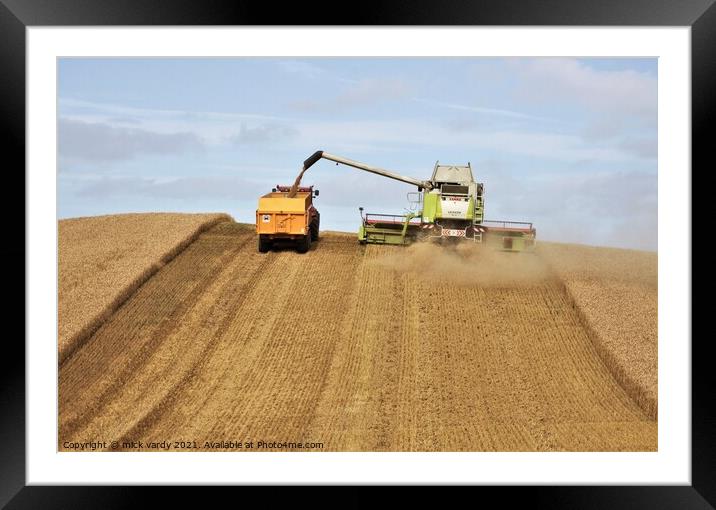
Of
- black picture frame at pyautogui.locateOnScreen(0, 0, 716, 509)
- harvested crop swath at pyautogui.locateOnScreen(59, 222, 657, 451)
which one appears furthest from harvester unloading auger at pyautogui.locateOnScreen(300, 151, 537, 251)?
black picture frame at pyautogui.locateOnScreen(0, 0, 716, 509)

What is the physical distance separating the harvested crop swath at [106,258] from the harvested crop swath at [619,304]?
1141 centimetres

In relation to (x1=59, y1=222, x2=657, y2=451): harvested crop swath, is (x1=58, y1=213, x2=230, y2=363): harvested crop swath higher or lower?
higher

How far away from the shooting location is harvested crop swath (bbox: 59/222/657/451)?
632 inches

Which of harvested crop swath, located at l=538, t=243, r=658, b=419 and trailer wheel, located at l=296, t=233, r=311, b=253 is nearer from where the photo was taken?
harvested crop swath, located at l=538, t=243, r=658, b=419

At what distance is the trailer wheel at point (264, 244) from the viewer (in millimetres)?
25998

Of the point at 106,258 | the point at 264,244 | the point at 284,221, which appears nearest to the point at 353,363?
the point at 284,221

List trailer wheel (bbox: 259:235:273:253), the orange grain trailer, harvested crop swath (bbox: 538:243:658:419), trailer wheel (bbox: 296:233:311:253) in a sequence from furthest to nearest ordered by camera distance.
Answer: trailer wheel (bbox: 259:235:273:253) → trailer wheel (bbox: 296:233:311:253) → the orange grain trailer → harvested crop swath (bbox: 538:243:658:419)

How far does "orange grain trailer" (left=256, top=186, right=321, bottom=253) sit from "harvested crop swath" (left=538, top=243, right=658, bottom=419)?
287 inches

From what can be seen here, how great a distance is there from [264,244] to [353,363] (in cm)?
831

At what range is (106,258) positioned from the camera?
25.1 meters

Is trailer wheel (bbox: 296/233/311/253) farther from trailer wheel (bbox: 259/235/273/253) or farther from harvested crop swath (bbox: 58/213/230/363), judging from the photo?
harvested crop swath (bbox: 58/213/230/363)

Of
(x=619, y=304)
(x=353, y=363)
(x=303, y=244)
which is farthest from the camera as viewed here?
(x=303, y=244)

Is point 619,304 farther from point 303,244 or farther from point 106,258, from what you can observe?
point 106,258
